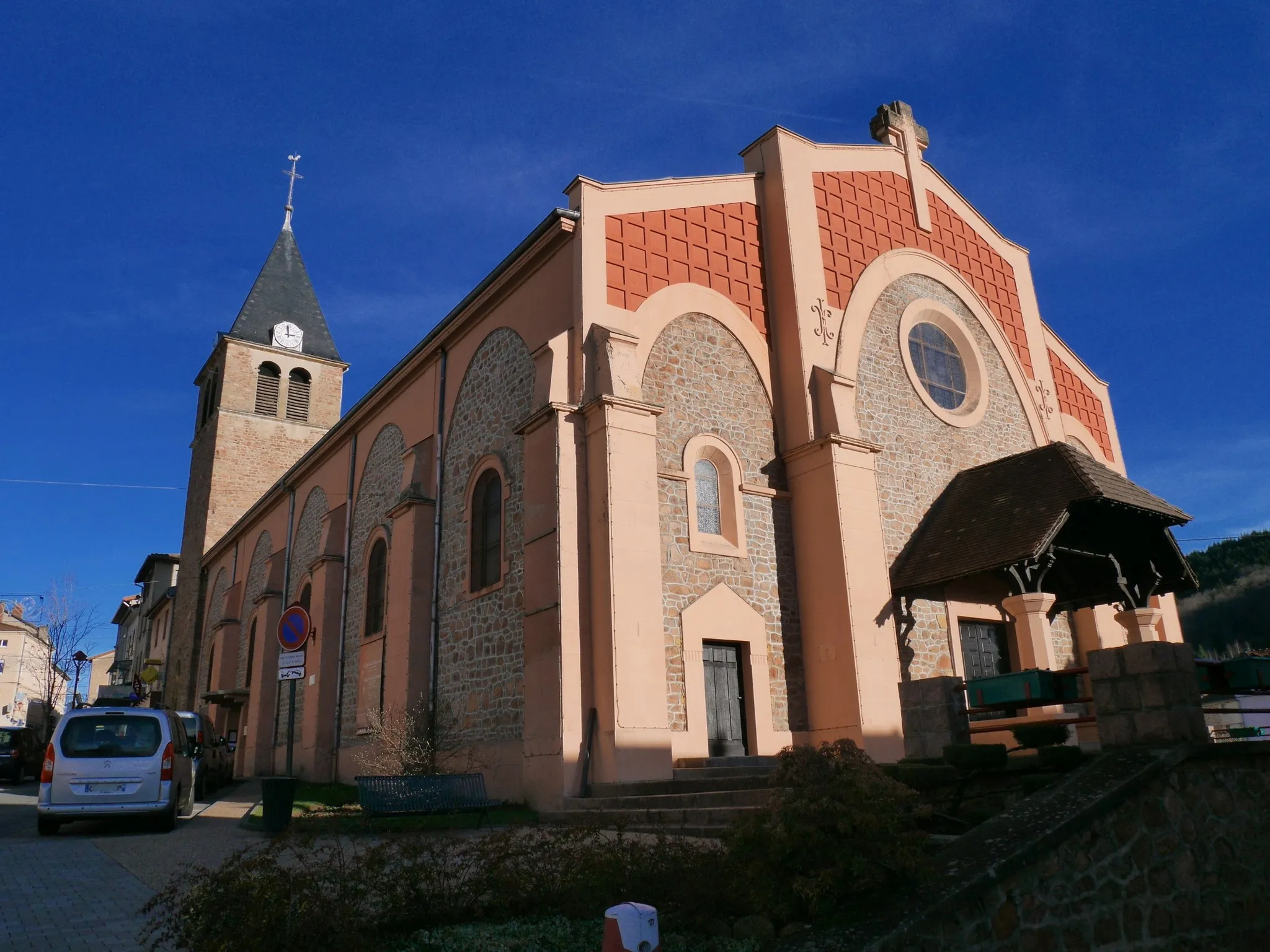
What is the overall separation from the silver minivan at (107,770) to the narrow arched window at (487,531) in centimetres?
525

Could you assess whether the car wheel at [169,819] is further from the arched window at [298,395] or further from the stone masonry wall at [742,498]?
the arched window at [298,395]

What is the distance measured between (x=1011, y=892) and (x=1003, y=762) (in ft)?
6.30

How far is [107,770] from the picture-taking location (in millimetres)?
11844

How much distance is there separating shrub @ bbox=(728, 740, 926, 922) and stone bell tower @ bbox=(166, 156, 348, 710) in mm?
33298

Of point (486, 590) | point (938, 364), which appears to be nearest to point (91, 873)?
point (486, 590)

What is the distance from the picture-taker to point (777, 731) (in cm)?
→ 1366

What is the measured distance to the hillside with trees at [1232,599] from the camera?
149ft

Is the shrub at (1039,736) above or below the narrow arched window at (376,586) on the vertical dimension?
below

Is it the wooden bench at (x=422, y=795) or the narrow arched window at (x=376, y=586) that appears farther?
the narrow arched window at (x=376, y=586)

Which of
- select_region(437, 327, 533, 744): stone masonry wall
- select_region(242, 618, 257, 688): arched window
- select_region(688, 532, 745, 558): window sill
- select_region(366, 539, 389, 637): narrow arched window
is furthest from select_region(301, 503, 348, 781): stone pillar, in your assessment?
select_region(688, 532, 745, 558): window sill

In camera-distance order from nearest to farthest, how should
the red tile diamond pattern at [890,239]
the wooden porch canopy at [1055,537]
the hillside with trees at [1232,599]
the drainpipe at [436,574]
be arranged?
the wooden porch canopy at [1055,537] < the drainpipe at [436,574] < the red tile diamond pattern at [890,239] < the hillside with trees at [1232,599]

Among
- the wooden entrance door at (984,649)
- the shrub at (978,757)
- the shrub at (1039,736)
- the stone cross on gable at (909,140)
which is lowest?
the shrub at (978,757)

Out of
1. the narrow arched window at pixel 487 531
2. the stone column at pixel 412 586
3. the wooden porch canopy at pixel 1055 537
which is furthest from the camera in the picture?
the stone column at pixel 412 586

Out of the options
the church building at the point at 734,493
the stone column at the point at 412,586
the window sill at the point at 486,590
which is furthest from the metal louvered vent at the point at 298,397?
the window sill at the point at 486,590
